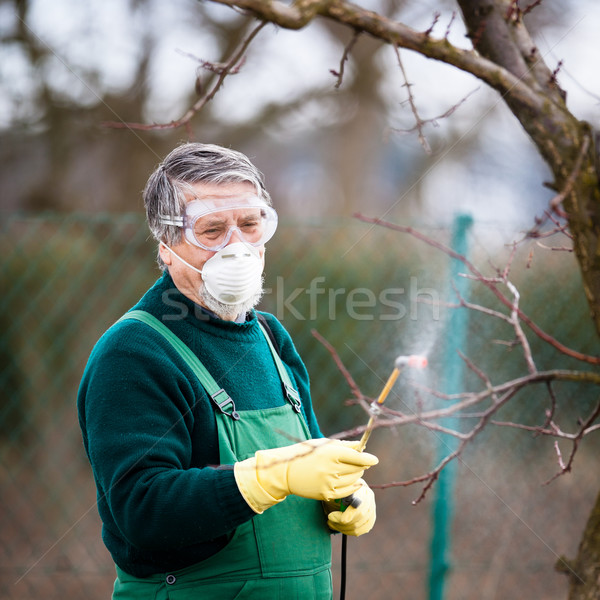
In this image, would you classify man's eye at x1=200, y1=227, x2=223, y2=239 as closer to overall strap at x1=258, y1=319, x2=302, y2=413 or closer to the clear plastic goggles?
the clear plastic goggles

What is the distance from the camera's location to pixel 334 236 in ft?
12.0

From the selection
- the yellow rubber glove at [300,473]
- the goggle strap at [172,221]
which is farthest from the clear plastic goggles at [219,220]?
the yellow rubber glove at [300,473]

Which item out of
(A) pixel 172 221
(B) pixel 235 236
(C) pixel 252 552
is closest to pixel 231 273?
(B) pixel 235 236

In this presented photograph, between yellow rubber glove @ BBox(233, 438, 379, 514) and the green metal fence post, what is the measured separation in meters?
1.62

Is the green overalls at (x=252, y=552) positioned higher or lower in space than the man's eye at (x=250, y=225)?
lower

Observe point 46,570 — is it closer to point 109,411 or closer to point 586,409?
point 109,411

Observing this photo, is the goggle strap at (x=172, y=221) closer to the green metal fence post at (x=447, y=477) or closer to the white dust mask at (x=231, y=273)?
the white dust mask at (x=231, y=273)

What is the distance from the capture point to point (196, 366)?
162cm

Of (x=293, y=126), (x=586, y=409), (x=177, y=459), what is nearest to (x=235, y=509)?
(x=177, y=459)

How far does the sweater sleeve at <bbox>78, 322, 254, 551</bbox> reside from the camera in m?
1.43

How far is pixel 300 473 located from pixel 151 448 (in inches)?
12.9

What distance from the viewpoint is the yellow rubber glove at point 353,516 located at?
1717 millimetres

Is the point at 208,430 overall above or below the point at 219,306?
below

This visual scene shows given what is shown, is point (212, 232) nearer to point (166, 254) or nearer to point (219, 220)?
point (219, 220)
